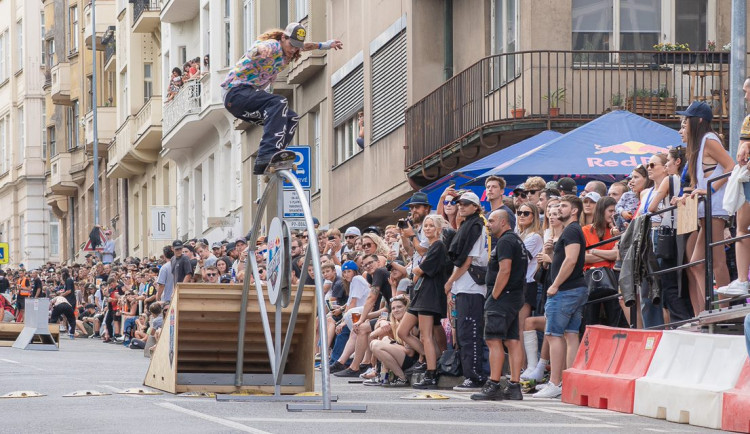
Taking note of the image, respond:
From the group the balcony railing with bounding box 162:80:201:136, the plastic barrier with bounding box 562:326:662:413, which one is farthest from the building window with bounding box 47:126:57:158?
the plastic barrier with bounding box 562:326:662:413

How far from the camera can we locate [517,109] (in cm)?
2542

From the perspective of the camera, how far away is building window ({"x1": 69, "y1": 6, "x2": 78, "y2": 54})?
7078 cm

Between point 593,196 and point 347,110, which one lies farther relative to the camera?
point 347,110

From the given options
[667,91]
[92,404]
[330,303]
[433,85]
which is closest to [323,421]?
[92,404]

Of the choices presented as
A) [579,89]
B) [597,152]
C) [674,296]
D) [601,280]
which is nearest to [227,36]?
[579,89]

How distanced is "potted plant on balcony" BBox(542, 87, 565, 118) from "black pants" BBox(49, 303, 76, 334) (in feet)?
60.4

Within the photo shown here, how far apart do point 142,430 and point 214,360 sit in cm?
450

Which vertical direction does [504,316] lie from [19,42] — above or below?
below

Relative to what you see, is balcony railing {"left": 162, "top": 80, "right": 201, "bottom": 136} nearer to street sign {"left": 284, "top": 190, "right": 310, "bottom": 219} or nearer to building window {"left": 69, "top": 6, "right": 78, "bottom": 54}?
building window {"left": 69, "top": 6, "right": 78, "bottom": 54}

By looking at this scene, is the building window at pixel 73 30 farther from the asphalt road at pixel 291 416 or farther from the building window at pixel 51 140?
the asphalt road at pixel 291 416

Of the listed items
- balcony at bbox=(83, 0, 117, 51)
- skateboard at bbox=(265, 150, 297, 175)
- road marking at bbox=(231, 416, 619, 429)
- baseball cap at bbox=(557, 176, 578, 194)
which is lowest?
road marking at bbox=(231, 416, 619, 429)

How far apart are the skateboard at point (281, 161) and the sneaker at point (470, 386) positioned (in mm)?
3867

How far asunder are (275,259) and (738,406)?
161 inches

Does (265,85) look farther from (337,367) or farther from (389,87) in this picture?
(389,87)
